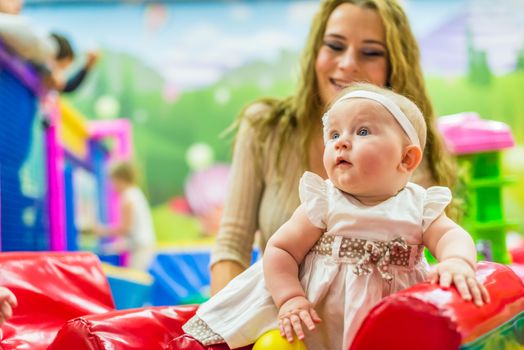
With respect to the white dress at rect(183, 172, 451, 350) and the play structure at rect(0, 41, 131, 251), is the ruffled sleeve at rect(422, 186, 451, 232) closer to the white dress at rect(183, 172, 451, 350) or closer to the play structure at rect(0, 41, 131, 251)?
the white dress at rect(183, 172, 451, 350)

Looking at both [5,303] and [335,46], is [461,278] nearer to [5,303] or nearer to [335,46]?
[5,303]

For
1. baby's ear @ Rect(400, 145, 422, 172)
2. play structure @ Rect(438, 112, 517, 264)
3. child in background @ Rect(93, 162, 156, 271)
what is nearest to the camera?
baby's ear @ Rect(400, 145, 422, 172)

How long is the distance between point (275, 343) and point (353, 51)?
956mm

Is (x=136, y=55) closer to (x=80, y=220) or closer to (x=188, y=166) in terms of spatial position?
(x=188, y=166)

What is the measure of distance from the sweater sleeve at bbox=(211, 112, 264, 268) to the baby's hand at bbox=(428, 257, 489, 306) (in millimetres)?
876

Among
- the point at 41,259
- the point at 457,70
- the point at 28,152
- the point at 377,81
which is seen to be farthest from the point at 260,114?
the point at 457,70

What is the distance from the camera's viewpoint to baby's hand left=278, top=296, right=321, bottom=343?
40.1 inches

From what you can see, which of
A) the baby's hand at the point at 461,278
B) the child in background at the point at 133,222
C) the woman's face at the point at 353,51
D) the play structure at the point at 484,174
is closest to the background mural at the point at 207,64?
the child in background at the point at 133,222

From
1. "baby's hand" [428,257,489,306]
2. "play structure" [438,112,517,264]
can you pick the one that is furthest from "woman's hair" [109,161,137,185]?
"baby's hand" [428,257,489,306]

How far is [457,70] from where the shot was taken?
6.45 m

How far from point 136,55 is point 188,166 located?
3.67 feet

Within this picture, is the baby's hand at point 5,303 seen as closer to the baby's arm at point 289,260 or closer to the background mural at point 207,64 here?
the baby's arm at point 289,260

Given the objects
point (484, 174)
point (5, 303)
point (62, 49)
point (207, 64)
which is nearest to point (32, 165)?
point (62, 49)

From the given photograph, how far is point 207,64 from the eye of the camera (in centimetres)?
654
